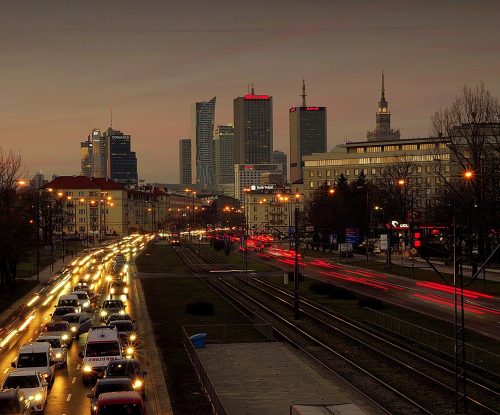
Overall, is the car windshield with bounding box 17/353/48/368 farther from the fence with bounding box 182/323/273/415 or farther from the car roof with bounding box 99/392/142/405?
the car roof with bounding box 99/392/142/405

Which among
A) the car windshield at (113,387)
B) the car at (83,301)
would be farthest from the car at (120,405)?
the car at (83,301)

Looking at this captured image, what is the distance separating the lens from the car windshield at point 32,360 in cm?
3266

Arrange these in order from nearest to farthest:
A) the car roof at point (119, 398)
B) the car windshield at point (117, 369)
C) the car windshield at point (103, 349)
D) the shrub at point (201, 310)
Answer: the car roof at point (119, 398) → the car windshield at point (117, 369) → the car windshield at point (103, 349) → the shrub at point (201, 310)

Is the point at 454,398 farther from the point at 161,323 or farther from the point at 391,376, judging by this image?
the point at 161,323

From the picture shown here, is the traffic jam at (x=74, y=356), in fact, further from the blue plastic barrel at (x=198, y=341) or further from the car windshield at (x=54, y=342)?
the blue plastic barrel at (x=198, y=341)

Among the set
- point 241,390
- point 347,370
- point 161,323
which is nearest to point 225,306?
point 161,323

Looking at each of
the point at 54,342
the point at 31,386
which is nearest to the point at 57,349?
the point at 54,342

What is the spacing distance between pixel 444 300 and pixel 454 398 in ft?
108

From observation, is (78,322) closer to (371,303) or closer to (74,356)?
(74,356)

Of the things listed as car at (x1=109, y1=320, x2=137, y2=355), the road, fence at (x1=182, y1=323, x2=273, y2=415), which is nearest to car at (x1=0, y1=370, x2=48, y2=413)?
car at (x1=109, y1=320, x2=137, y2=355)

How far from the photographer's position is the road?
5169 cm

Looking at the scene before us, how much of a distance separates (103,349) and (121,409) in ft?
33.7

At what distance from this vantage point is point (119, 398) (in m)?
24.5

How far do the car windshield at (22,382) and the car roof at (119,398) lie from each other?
15.3 ft
